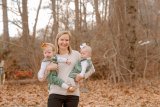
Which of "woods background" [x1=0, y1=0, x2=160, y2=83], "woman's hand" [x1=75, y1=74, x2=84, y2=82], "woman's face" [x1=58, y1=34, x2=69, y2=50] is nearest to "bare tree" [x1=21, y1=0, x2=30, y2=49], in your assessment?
"woods background" [x1=0, y1=0, x2=160, y2=83]

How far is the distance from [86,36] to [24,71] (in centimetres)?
359

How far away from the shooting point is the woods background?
58.3 feet

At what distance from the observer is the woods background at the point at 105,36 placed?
58.3 ft

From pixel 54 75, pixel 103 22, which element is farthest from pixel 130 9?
pixel 54 75

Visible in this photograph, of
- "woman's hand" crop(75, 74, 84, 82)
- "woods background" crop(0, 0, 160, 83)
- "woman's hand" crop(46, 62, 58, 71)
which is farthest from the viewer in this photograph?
"woods background" crop(0, 0, 160, 83)

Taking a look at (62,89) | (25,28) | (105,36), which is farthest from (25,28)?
(62,89)

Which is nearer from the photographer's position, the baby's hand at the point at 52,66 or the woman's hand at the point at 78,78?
the baby's hand at the point at 52,66

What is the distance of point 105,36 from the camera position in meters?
18.2

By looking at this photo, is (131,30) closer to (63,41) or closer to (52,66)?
(63,41)

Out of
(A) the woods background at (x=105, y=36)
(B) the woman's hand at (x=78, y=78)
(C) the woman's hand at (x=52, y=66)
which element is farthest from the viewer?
(A) the woods background at (x=105, y=36)

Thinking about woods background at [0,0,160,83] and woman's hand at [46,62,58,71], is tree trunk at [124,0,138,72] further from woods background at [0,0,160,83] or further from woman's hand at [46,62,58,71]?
woman's hand at [46,62,58,71]

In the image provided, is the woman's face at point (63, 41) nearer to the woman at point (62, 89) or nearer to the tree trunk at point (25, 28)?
the woman at point (62, 89)

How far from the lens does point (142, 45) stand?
18.9 meters

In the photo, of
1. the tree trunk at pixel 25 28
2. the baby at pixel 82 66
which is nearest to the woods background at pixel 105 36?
the tree trunk at pixel 25 28
